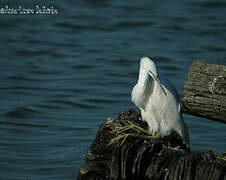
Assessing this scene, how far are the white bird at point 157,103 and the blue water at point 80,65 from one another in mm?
1310

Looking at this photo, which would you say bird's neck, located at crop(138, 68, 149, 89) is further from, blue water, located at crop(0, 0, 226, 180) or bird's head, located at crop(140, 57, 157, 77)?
blue water, located at crop(0, 0, 226, 180)

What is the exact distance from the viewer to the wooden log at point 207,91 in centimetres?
429

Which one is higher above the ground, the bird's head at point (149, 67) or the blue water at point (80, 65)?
the bird's head at point (149, 67)

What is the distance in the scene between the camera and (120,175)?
424 centimetres

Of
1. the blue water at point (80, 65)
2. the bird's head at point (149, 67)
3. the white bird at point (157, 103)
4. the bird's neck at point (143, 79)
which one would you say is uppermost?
the bird's head at point (149, 67)

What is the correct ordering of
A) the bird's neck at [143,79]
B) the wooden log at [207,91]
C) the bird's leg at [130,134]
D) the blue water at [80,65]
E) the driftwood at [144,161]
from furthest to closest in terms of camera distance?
the blue water at [80,65], the bird's neck at [143,79], the bird's leg at [130,134], the wooden log at [207,91], the driftwood at [144,161]

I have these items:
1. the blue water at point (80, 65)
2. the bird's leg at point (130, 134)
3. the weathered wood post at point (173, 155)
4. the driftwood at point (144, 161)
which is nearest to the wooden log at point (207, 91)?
the weathered wood post at point (173, 155)

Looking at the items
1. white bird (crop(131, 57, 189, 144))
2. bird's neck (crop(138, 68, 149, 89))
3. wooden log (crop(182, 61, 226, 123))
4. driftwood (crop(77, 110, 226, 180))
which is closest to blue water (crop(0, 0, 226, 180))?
white bird (crop(131, 57, 189, 144))

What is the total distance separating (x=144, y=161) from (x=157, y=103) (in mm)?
1525

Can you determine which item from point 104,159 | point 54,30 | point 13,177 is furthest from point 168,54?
point 104,159

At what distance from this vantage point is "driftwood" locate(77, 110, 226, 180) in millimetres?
3979

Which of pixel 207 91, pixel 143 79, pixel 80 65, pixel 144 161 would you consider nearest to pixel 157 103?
pixel 143 79

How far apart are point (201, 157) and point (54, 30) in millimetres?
10834

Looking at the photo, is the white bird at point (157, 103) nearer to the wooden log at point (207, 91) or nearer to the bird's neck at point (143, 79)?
the bird's neck at point (143, 79)
